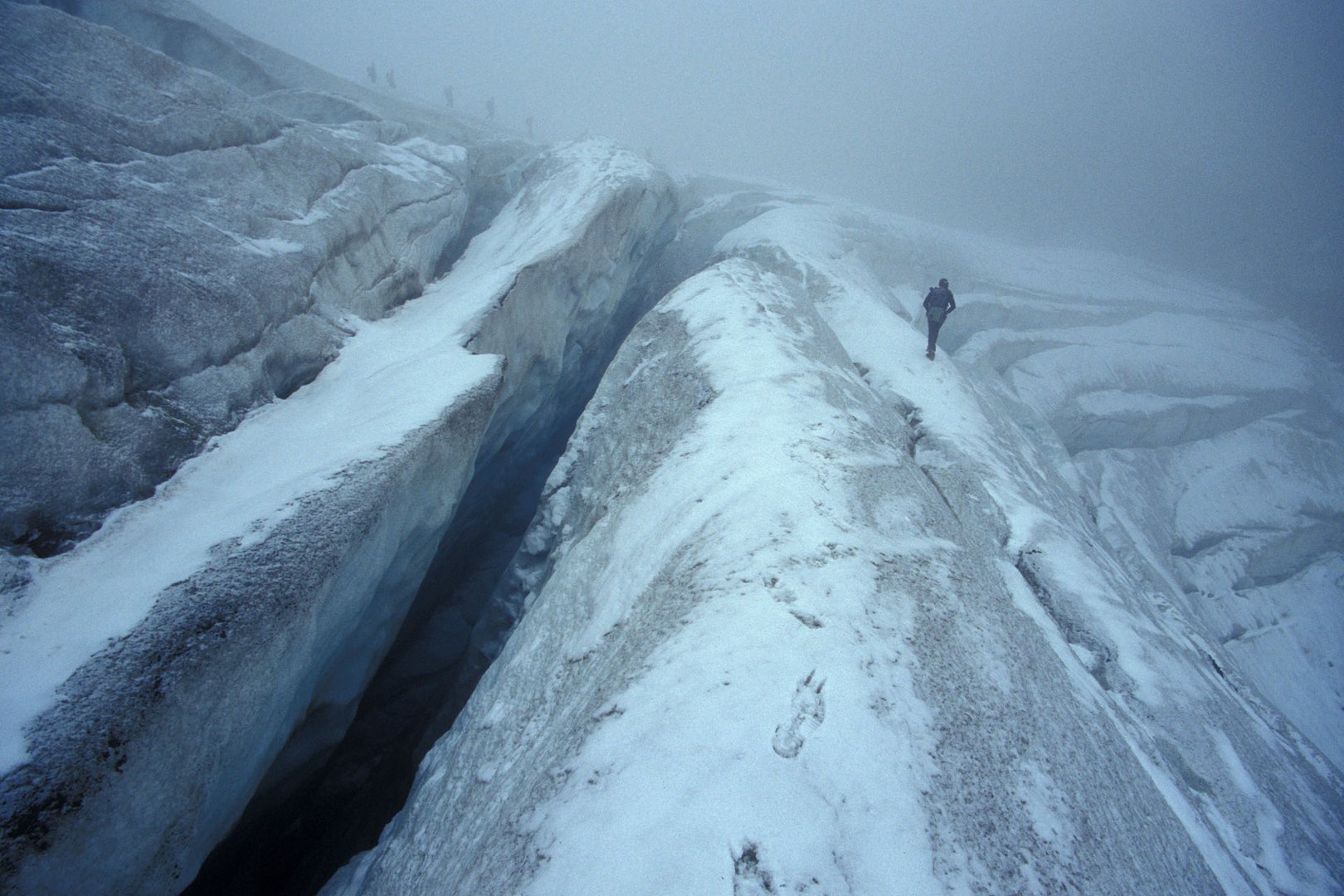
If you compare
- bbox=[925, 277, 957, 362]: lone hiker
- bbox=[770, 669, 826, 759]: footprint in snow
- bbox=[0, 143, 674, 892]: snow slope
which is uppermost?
bbox=[925, 277, 957, 362]: lone hiker

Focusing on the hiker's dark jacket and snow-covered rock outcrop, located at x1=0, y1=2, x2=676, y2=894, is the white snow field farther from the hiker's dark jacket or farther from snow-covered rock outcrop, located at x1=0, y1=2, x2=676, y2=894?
the hiker's dark jacket

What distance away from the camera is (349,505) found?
16.7ft

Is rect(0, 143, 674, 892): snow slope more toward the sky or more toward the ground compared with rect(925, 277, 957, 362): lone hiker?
more toward the ground

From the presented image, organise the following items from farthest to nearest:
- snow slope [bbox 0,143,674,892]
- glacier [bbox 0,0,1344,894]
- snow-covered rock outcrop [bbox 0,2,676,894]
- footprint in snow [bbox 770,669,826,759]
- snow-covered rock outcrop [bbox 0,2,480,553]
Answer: snow-covered rock outcrop [bbox 0,2,480,553] < snow-covered rock outcrop [bbox 0,2,676,894] < snow slope [bbox 0,143,674,892] < glacier [bbox 0,0,1344,894] < footprint in snow [bbox 770,669,826,759]

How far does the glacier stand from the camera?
2840 millimetres

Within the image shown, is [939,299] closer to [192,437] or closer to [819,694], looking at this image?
[819,694]

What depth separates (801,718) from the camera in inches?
111

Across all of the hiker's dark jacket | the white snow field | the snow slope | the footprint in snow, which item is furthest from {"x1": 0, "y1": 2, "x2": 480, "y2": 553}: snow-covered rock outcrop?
the hiker's dark jacket

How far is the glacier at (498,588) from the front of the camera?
284cm

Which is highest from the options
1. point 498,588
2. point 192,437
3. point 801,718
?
point 801,718

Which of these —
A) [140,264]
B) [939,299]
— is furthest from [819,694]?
[939,299]

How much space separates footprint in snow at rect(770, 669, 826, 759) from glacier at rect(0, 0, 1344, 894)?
0.01 metres

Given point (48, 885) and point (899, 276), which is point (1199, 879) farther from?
point (899, 276)

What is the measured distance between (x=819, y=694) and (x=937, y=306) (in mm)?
10399
